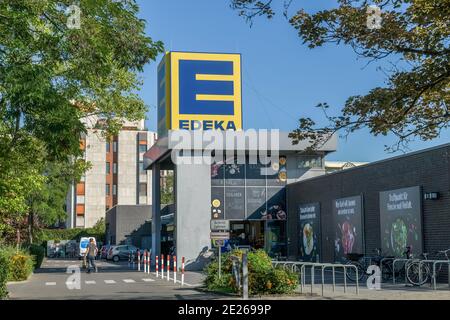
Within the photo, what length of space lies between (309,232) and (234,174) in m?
6.20

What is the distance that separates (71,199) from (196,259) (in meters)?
66.7

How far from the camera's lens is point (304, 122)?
1144 centimetres

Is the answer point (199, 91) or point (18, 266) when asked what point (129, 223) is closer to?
point (199, 91)

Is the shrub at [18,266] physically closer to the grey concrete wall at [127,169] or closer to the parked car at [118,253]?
the parked car at [118,253]

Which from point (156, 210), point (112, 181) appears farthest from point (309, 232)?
point (112, 181)

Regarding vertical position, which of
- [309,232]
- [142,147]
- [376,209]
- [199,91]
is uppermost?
[142,147]

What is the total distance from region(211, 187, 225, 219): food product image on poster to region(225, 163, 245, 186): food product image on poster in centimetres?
66

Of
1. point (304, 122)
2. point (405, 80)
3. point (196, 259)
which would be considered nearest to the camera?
point (405, 80)

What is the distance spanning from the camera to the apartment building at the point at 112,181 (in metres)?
99.4

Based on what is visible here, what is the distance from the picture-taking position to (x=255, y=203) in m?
39.3

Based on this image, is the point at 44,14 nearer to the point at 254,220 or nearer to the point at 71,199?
Answer: the point at 254,220

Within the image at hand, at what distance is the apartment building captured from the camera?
9938 cm
